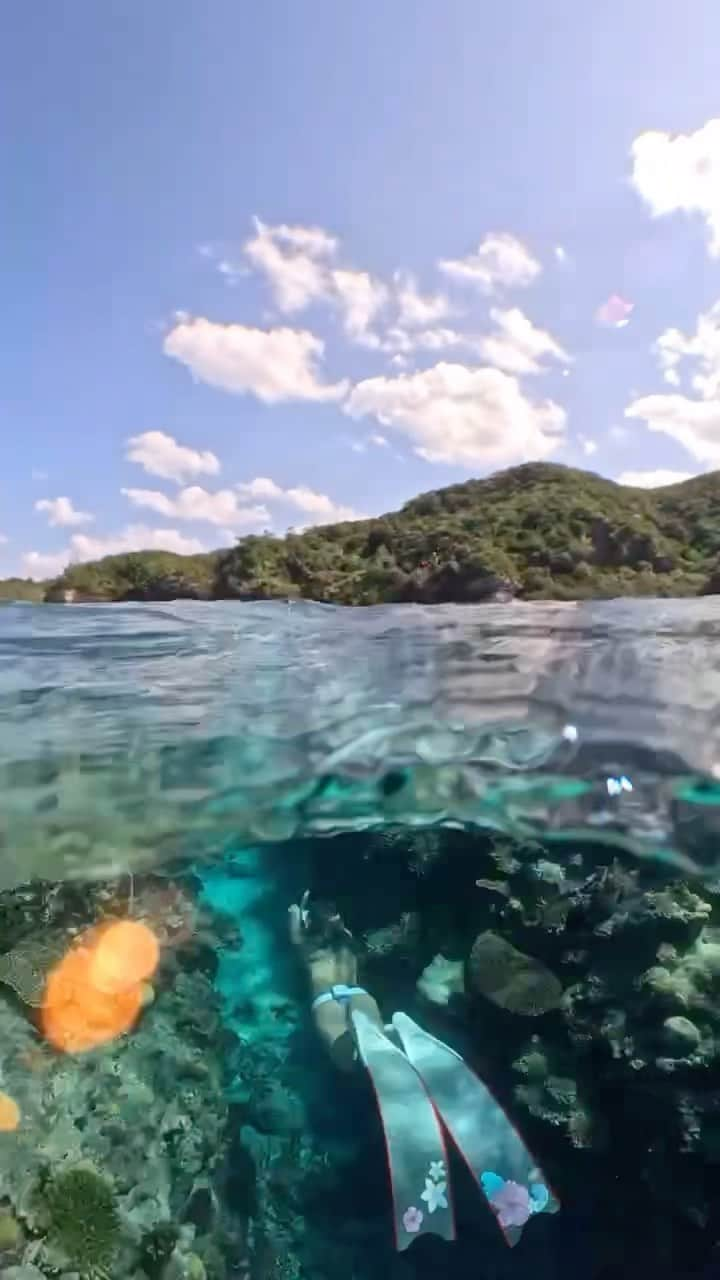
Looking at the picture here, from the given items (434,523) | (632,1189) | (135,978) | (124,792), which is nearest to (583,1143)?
(632,1189)

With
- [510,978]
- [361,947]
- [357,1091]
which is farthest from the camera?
[361,947]

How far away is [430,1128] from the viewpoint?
8219mm

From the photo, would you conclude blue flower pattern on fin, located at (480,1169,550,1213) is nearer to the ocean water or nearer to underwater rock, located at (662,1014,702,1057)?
the ocean water

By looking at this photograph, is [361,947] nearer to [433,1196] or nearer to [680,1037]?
[433,1196]

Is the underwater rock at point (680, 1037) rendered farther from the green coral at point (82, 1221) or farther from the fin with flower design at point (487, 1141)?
the green coral at point (82, 1221)

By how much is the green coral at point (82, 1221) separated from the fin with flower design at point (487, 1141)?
3316 mm

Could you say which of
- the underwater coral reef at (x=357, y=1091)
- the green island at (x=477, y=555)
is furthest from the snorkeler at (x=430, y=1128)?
the green island at (x=477, y=555)

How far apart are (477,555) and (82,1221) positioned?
57.5ft

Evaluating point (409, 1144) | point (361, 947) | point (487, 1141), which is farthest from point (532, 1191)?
point (361, 947)

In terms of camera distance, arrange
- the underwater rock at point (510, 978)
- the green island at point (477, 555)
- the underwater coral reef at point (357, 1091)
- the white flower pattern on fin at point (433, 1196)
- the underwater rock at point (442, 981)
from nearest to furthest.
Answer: the underwater coral reef at point (357, 1091), the white flower pattern on fin at point (433, 1196), the underwater rock at point (510, 978), the underwater rock at point (442, 981), the green island at point (477, 555)

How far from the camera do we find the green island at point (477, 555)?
18.3m

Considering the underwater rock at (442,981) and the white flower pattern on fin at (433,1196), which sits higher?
the underwater rock at (442,981)

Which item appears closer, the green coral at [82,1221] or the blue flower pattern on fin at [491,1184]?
the green coral at [82,1221]

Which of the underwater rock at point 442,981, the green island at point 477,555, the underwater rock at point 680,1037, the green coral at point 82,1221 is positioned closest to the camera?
the green coral at point 82,1221
